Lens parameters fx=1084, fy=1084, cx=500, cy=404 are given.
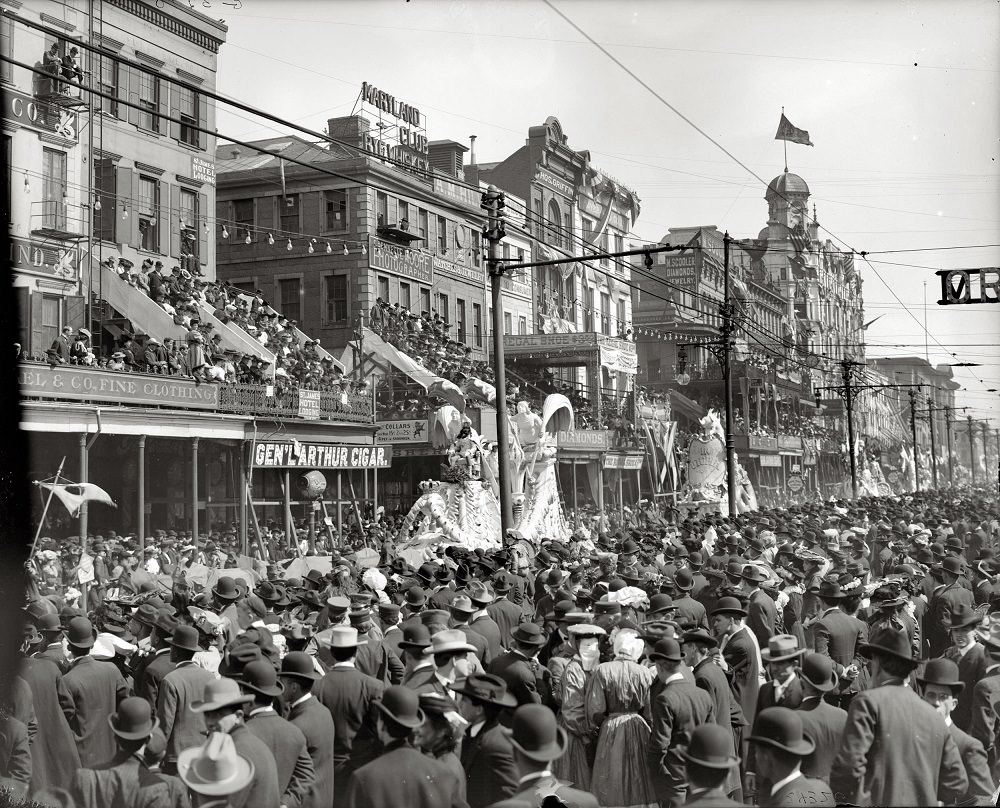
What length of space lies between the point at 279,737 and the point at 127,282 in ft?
74.0

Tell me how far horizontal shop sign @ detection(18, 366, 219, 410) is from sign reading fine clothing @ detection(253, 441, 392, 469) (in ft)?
7.10

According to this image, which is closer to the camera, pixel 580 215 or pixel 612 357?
pixel 612 357

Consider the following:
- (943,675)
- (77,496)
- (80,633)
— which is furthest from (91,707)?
(77,496)

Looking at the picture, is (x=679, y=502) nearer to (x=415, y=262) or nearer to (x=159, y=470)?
(x=415, y=262)

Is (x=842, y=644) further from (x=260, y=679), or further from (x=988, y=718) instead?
(x=260, y=679)

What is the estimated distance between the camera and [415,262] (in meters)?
40.9

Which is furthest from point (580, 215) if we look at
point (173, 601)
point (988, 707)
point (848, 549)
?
point (988, 707)

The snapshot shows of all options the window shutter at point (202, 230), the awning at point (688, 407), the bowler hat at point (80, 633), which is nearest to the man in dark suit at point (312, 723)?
the bowler hat at point (80, 633)

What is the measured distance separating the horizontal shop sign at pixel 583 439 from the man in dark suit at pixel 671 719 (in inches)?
1020

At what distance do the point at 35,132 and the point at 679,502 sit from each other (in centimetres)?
2327

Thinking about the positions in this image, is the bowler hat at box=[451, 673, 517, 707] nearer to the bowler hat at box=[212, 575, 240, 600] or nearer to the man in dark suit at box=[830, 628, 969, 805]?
the man in dark suit at box=[830, 628, 969, 805]

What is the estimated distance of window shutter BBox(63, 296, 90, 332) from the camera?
2541 centimetres

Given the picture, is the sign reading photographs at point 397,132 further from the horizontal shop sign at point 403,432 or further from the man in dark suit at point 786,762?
the man in dark suit at point 786,762

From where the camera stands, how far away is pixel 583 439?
35281mm
